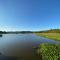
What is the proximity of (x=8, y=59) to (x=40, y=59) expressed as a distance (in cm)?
548

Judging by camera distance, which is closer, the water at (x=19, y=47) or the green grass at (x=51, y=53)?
the green grass at (x=51, y=53)

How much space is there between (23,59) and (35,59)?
205 centimetres

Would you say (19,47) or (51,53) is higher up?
(51,53)

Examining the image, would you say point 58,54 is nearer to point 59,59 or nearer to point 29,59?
point 59,59

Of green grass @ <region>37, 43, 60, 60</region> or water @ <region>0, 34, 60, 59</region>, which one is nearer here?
green grass @ <region>37, 43, 60, 60</region>

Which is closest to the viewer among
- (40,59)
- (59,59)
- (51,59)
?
(59,59)

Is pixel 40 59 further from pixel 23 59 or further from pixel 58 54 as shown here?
pixel 58 54

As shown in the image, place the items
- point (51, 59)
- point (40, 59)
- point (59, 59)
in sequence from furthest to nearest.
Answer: point (40, 59), point (51, 59), point (59, 59)

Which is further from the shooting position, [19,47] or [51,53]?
[19,47]

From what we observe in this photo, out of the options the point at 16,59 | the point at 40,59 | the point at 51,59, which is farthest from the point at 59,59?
the point at 16,59

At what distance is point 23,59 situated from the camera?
19.2 metres

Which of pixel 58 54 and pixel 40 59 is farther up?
pixel 58 54

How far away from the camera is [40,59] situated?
19.0 meters

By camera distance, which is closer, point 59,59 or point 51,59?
point 59,59
